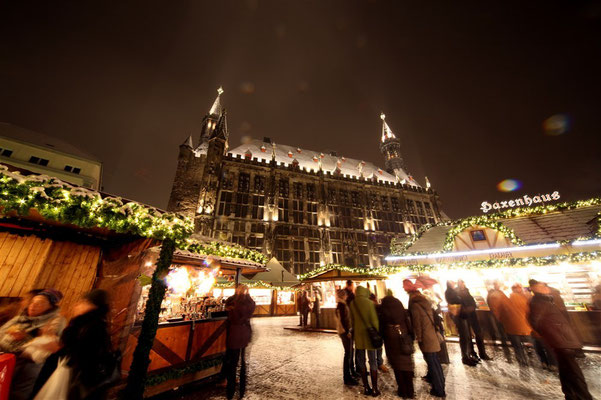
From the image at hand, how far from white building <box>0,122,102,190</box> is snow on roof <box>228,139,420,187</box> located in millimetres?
15857

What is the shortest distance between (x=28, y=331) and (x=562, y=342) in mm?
6985

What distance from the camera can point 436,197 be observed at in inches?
1346

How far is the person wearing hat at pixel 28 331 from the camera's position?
94.5 inches

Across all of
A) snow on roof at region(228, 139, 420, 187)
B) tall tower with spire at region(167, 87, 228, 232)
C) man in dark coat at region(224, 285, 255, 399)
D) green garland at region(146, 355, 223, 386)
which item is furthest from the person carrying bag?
snow on roof at region(228, 139, 420, 187)

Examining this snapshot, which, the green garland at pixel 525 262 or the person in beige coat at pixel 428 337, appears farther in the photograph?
the green garland at pixel 525 262

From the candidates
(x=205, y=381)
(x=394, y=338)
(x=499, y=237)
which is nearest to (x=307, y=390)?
(x=394, y=338)

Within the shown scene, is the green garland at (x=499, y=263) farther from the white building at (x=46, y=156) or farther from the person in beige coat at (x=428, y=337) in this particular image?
the white building at (x=46, y=156)

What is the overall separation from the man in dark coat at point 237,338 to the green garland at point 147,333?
131 centimetres

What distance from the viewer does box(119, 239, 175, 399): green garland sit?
362 cm

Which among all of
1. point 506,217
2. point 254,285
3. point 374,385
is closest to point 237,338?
point 374,385

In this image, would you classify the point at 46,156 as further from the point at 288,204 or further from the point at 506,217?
the point at 506,217

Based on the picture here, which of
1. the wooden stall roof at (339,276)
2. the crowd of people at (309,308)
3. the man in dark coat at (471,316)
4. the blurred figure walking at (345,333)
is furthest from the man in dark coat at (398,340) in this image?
the crowd of people at (309,308)

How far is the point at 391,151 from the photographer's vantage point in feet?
141

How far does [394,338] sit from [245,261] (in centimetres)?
460
